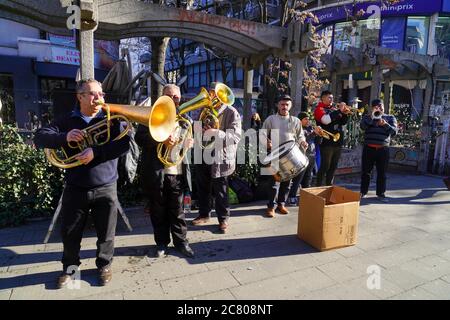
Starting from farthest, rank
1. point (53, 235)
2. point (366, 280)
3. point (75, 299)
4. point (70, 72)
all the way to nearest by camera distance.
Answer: point (70, 72)
point (53, 235)
point (366, 280)
point (75, 299)

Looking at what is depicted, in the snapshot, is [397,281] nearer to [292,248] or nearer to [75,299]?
[292,248]

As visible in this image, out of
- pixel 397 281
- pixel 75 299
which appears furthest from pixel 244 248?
pixel 75 299

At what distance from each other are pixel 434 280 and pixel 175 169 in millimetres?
2897

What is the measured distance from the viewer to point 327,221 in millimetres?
3791

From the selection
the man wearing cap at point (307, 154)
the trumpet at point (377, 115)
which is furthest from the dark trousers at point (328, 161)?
the trumpet at point (377, 115)

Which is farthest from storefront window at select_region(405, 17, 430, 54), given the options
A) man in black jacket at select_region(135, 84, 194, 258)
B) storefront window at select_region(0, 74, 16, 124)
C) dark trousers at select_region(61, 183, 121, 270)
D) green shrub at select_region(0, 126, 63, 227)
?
storefront window at select_region(0, 74, 16, 124)

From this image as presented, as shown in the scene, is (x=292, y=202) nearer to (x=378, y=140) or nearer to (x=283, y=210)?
(x=283, y=210)

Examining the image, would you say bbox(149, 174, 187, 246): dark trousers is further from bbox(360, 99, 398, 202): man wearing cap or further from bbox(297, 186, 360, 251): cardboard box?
bbox(360, 99, 398, 202): man wearing cap

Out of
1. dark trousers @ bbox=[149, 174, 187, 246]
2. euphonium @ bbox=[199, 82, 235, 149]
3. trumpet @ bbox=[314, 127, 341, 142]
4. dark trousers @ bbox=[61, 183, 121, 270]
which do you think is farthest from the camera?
trumpet @ bbox=[314, 127, 341, 142]

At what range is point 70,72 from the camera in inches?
648

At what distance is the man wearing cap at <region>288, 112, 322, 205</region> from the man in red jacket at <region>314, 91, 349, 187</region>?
0.52 ft

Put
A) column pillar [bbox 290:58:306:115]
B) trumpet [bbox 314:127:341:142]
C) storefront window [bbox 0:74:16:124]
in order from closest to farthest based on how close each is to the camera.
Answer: trumpet [bbox 314:127:341:142]
column pillar [bbox 290:58:306:115]
storefront window [bbox 0:74:16:124]

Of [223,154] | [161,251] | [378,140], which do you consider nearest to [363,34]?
[378,140]

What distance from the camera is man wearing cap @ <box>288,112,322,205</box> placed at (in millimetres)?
5668
